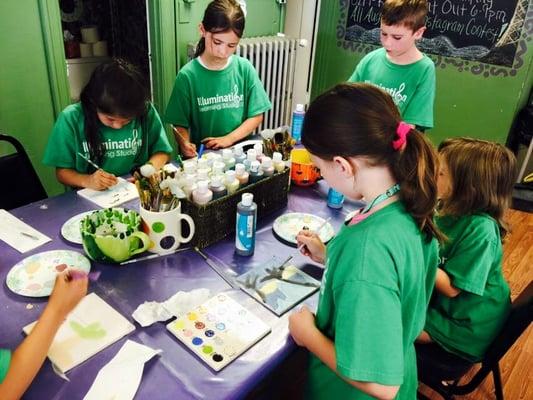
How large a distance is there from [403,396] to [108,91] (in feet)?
4.23

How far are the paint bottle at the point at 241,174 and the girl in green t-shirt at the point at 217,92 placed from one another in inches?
22.4

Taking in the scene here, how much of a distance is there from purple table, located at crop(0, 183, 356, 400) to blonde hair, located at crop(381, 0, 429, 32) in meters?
1.05

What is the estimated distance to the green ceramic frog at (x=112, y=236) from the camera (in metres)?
1.20

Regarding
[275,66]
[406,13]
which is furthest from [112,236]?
[275,66]

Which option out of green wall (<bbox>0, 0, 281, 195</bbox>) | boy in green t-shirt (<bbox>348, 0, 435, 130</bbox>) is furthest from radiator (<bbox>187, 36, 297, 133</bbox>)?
boy in green t-shirt (<bbox>348, 0, 435, 130</bbox>)

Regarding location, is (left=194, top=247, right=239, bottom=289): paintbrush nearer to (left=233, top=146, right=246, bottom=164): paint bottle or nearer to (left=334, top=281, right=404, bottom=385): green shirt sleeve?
(left=233, top=146, right=246, bottom=164): paint bottle

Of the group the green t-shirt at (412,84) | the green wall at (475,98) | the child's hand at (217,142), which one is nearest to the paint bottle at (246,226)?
the child's hand at (217,142)

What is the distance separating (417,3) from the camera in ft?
6.56

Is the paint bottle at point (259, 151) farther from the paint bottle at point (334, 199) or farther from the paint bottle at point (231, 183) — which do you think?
the paint bottle at point (334, 199)

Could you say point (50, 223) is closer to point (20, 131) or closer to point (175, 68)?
point (20, 131)

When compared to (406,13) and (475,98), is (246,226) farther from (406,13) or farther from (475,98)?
(475,98)

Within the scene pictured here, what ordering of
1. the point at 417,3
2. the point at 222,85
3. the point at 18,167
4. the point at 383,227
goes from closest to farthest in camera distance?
the point at 383,227 → the point at 18,167 → the point at 417,3 → the point at 222,85

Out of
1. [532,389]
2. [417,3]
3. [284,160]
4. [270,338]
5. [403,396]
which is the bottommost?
[532,389]

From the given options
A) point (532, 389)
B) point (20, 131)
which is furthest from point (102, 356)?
point (20, 131)
